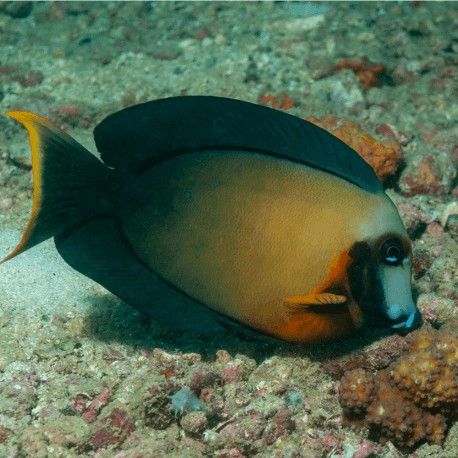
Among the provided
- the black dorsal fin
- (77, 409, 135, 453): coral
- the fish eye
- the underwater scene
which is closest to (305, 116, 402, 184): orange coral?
the underwater scene

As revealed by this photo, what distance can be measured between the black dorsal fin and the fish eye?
10.7 inches

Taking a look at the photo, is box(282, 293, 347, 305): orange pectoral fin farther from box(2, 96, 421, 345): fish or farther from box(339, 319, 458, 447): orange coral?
box(339, 319, 458, 447): orange coral

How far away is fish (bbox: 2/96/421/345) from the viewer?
1854mm

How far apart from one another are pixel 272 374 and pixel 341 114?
3156mm

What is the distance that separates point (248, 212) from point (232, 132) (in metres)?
0.40

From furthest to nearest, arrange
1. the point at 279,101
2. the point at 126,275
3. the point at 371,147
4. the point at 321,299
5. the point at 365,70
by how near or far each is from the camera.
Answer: the point at 365,70, the point at 279,101, the point at 371,147, the point at 126,275, the point at 321,299

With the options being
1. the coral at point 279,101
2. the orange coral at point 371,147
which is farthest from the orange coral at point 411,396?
the coral at point 279,101

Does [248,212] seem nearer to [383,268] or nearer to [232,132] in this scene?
[232,132]

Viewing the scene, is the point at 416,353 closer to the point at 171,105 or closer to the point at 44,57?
the point at 171,105

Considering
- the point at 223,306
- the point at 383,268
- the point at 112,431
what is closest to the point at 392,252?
the point at 383,268

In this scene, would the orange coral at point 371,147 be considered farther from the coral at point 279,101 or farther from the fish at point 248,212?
the fish at point 248,212

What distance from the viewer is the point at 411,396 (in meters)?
1.93

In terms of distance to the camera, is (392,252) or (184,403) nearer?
(392,252)

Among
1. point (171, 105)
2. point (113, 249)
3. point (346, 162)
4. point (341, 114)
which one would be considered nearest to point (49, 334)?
point (113, 249)
